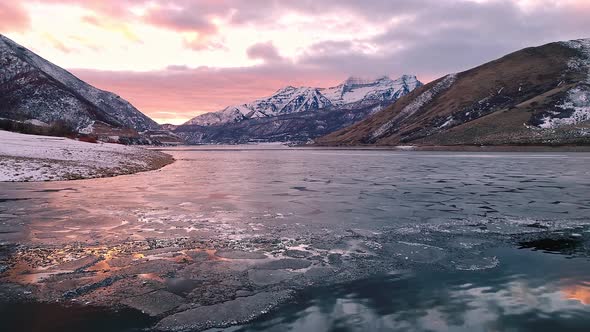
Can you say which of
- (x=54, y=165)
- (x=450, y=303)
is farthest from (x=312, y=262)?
(x=54, y=165)

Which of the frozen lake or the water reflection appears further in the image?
the frozen lake

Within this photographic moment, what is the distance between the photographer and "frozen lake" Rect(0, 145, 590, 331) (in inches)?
359

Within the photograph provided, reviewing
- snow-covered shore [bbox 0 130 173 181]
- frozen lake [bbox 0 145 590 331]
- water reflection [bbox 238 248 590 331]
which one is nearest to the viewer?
water reflection [bbox 238 248 590 331]

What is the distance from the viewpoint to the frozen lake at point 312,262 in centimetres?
911

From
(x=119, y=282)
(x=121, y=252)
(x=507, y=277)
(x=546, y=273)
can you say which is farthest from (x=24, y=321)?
(x=546, y=273)

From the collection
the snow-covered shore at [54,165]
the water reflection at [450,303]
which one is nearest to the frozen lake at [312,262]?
the water reflection at [450,303]

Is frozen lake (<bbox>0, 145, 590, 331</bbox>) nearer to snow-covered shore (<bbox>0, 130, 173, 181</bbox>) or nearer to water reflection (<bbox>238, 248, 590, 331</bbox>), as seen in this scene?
water reflection (<bbox>238, 248, 590, 331</bbox>)

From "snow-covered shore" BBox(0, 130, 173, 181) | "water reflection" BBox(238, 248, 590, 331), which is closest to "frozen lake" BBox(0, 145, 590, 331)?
"water reflection" BBox(238, 248, 590, 331)

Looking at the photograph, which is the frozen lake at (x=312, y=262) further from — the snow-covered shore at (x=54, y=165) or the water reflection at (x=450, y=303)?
the snow-covered shore at (x=54, y=165)

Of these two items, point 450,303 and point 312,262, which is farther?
point 312,262

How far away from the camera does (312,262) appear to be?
43.0 ft

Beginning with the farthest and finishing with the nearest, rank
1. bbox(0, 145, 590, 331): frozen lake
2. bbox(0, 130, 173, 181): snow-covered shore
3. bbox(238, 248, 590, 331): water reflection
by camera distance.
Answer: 1. bbox(0, 130, 173, 181): snow-covered shore
2. bbox(0, 145, 590, 331): frozen lake
3. bbox(238, 248, 590, 331): water reflection

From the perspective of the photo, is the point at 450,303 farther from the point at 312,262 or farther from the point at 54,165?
the point at 54,165

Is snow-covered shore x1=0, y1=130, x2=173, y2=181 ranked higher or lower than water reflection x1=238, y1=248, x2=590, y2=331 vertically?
higher
